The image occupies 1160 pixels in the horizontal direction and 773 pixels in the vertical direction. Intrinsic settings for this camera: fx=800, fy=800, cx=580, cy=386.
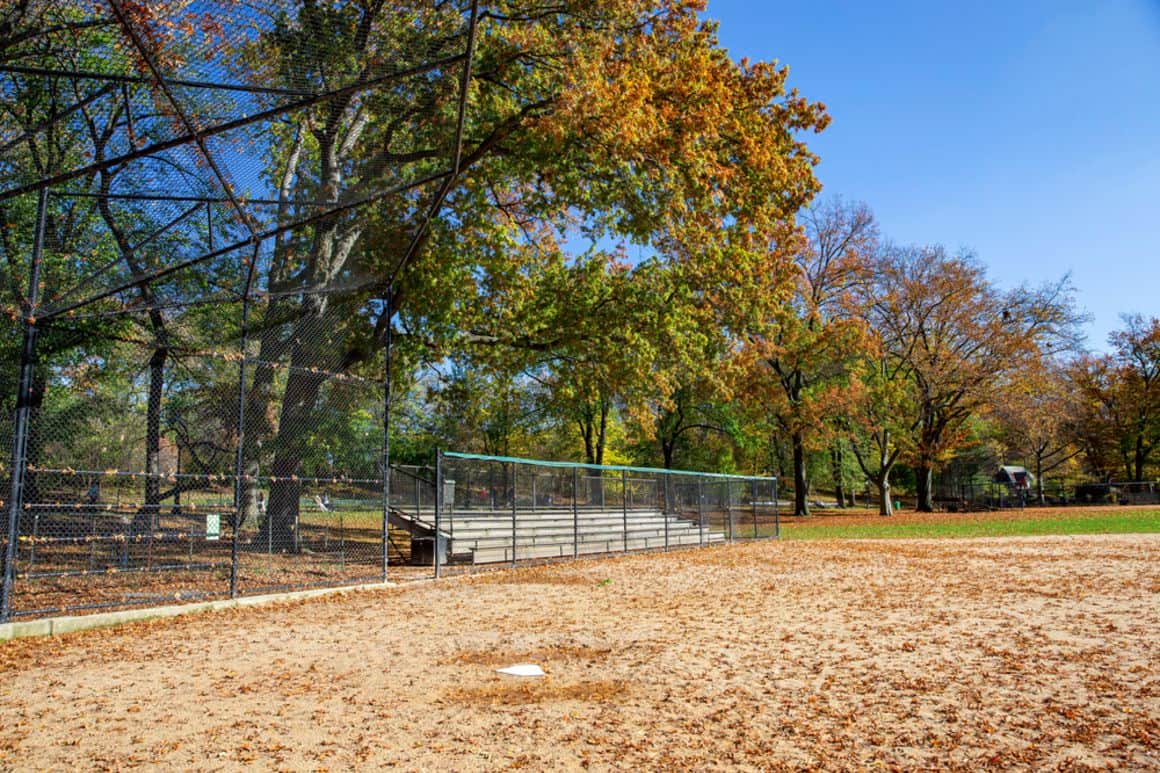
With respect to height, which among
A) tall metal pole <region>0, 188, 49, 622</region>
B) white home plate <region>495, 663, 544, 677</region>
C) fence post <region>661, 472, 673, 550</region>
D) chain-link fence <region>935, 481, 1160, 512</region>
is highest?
tall metal pole <region>0, 188, 49, 622</region>

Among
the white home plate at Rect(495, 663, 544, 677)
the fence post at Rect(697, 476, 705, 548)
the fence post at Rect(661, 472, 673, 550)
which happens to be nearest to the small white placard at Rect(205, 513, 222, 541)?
the white home plate at Rect(495, 663, 544, 677)

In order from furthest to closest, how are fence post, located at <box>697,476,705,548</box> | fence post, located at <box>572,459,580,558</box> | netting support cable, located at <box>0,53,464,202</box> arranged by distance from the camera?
→ 1. fence post, located at <box>697,476,705,548</box>
2. fence post, located at <box>572,459,580,558</box>
3. netting support cable, located at <box>0,53,464,202</box>

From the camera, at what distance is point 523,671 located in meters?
6.07

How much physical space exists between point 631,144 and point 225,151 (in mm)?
6346

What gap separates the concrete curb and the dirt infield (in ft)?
0.83

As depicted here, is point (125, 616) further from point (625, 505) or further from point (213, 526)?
point (625, 505)

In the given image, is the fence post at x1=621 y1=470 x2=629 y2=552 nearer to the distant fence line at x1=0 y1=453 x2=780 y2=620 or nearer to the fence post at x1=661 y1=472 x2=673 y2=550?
the distant fence line at x1=0 y1=453 x2=780 y2=620

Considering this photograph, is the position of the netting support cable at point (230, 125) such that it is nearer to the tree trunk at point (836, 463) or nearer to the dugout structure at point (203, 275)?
the dugout structure at point (203, 275)

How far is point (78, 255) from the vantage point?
12.1 m

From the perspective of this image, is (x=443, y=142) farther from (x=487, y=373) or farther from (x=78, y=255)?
(x=487, y=373)

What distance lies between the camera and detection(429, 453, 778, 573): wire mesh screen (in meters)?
14.8

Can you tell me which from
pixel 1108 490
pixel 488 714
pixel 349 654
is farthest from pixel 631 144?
pixel 1108 490

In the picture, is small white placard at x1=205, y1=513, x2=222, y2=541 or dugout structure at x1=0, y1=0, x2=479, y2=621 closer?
dugout structure at x1=0, y1=0, x2=479, y2=621

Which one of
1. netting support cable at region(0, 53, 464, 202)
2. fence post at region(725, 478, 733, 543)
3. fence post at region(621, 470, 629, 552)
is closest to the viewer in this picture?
netting support cable at region(0, 53, 464, 202)
